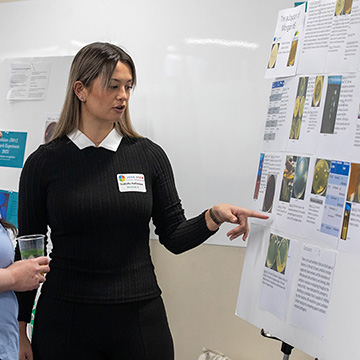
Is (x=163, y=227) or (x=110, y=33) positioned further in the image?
(x=110, y=33)

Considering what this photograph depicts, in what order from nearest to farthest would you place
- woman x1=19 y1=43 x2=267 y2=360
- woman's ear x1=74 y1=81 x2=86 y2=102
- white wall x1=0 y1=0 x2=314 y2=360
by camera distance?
woman x1=19 y1=43 x2=267 y2=360 → woman's ear x1=74 y1=81 x2=86 y2=102 → white wall x1=0 y1=0 x2=314 y2=360

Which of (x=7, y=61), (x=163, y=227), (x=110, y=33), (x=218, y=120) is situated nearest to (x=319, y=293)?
(x=163, y=227)

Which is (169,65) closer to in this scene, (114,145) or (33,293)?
(114,145)

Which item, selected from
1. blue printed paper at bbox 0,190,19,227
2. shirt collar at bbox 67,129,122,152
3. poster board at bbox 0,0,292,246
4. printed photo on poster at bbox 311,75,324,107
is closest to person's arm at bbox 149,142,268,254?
shirt collar at bbox 67,129,122,152

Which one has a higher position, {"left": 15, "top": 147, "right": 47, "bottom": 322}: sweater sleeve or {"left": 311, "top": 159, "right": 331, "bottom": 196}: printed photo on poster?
{"left": 311, "top": 159, "right": 331, "bottom": 196}: printed photo on poster

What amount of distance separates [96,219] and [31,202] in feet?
0.80

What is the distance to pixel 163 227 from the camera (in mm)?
1883

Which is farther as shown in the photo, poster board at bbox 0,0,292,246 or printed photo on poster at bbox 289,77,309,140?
poster board at bbox 0,0,292,246

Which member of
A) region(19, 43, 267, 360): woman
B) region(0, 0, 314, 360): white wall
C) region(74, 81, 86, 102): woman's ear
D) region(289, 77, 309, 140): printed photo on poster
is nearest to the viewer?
region(289, 77, 309, 140): printed photo on poster

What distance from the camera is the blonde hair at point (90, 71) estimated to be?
A: 1.73m

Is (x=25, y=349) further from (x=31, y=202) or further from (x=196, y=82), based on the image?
(x=196, y=82)

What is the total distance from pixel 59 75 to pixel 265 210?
5.22 ft

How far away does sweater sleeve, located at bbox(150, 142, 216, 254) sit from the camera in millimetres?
1806

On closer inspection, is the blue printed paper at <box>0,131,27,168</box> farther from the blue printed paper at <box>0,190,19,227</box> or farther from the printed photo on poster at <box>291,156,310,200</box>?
the printed photo on poster at <box>291,156,310,200</box>
